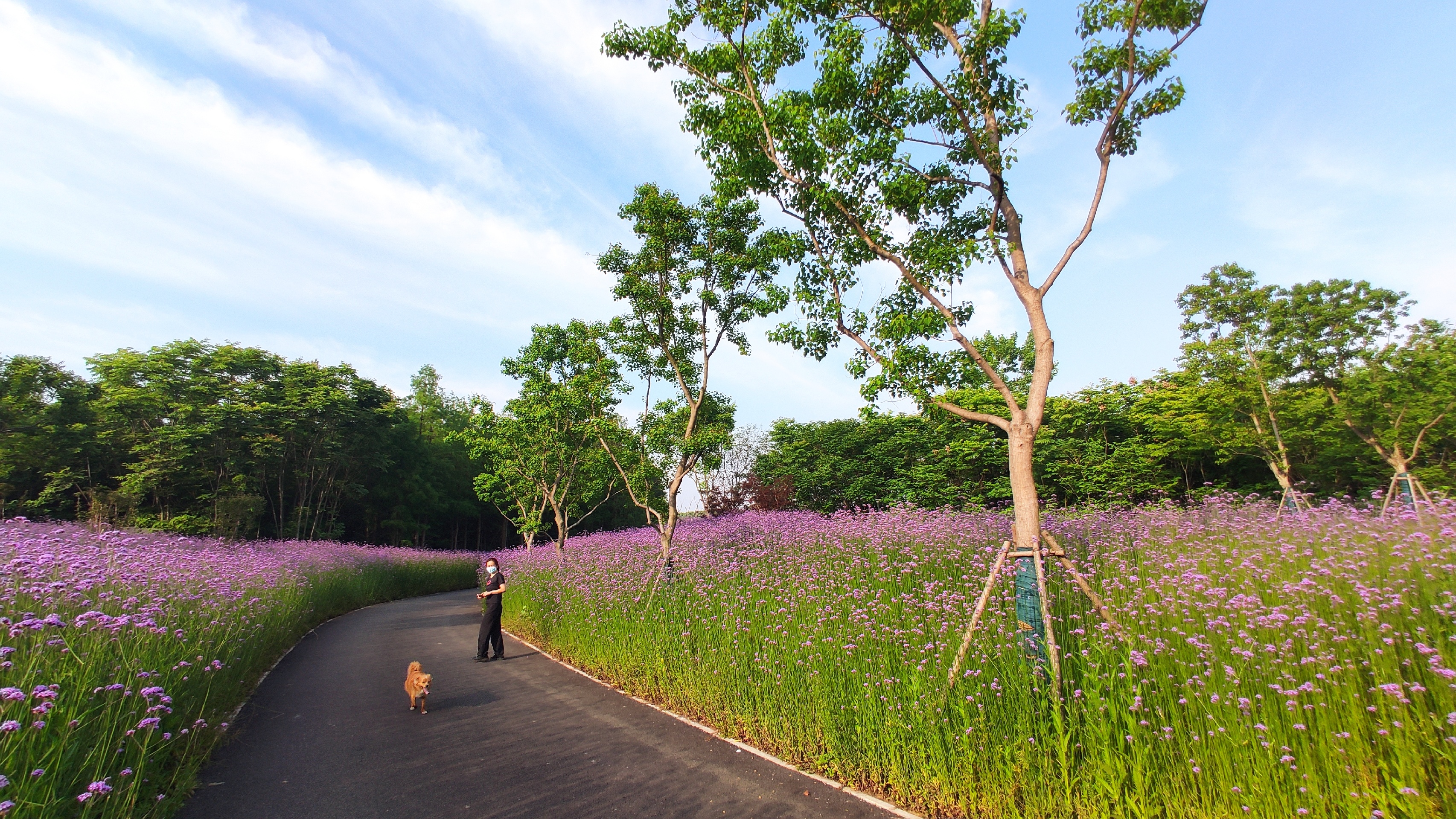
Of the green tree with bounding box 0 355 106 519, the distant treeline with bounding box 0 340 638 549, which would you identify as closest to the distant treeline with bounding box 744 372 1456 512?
the distant treeline with bounding box 0 340 638 549

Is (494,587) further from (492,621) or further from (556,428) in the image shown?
(556,428)

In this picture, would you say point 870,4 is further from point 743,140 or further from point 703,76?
point 703,76

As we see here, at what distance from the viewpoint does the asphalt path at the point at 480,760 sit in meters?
4.52

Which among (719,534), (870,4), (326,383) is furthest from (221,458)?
(870,4)

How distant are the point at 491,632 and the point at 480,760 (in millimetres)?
5750

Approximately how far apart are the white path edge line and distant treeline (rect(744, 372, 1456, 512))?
11.5 m

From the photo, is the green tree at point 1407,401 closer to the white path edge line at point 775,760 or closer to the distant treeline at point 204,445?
the white path edge line at point 775,760

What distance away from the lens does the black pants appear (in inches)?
421

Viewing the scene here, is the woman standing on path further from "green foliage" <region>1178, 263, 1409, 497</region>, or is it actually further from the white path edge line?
"green foliage" <region>1178, 263, 1409, 497</region>

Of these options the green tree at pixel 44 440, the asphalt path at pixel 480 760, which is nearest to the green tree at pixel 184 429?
the green tree at pixel 44 440

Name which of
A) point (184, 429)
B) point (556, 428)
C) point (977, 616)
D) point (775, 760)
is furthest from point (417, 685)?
point (184, 429)

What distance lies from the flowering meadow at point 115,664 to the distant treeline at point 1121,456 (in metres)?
15.4

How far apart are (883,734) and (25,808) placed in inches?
204

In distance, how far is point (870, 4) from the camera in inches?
247
